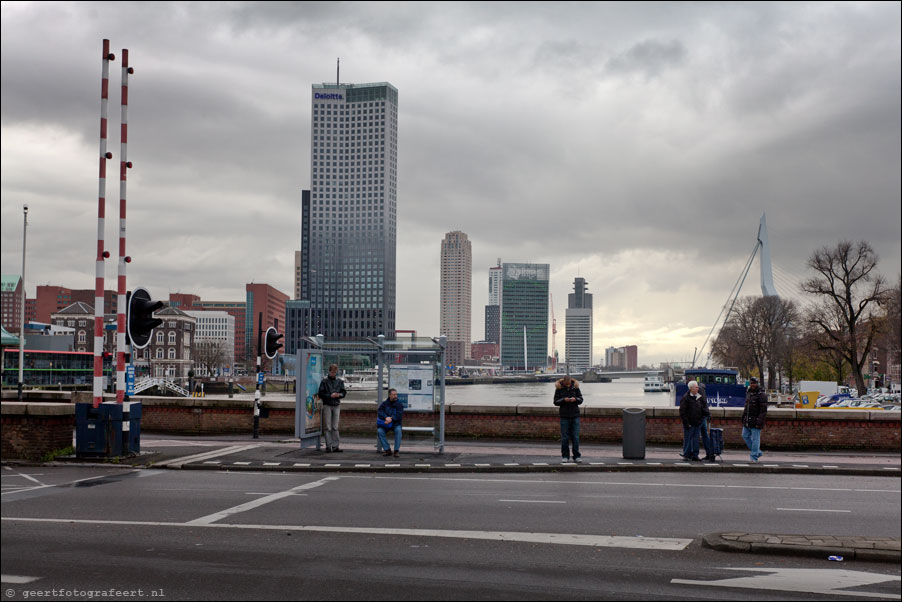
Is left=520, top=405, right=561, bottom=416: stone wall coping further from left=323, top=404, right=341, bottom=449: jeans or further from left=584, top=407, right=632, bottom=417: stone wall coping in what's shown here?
left=323, top=404, right=341, bottom=449: jeans

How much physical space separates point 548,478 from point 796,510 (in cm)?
492

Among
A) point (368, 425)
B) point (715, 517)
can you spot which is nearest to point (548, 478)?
point (715, 517)

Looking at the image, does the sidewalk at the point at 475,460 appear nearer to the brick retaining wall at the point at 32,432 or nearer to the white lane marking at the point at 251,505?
the brick retaining wall at the point at 32,432

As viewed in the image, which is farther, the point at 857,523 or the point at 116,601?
the point at 857,523

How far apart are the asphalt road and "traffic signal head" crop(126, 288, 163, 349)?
106 inches

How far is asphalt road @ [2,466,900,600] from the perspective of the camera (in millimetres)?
6930

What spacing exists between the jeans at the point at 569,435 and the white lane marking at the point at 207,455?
7607mm

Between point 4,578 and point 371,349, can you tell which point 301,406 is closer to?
point 371,349

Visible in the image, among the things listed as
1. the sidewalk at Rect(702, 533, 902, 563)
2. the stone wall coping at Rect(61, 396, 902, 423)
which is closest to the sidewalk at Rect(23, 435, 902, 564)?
the stone wall coping at Rect(61, 396, 902, 423)

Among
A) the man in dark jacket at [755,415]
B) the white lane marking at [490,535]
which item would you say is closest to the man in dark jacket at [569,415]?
the man in dark jacket at [755,415]

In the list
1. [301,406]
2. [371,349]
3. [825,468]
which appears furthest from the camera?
[371,349]

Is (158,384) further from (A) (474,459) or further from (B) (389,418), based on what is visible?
(A) (474,459)

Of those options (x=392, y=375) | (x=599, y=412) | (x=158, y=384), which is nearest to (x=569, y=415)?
(x=392, y=375)

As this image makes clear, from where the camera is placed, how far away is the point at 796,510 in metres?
11.4
